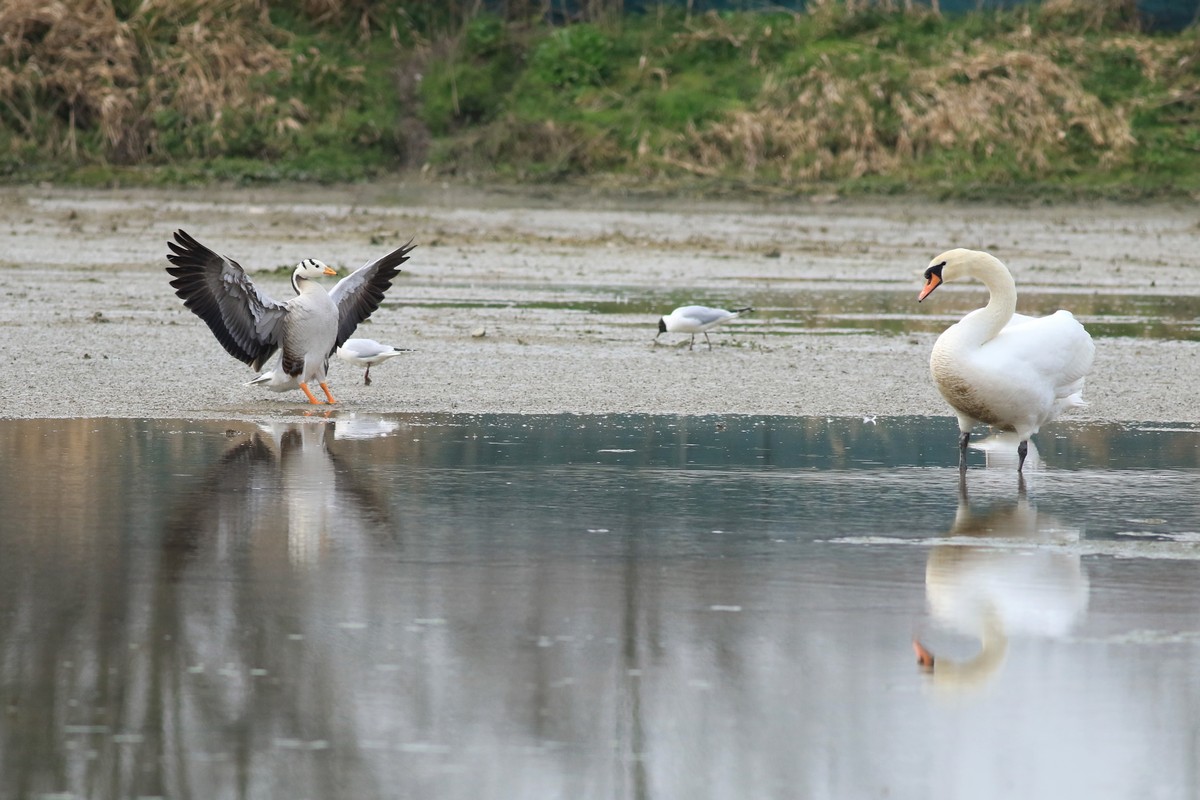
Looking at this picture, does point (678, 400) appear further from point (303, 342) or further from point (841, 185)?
point (841, 185)

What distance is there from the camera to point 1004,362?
25.7 ft

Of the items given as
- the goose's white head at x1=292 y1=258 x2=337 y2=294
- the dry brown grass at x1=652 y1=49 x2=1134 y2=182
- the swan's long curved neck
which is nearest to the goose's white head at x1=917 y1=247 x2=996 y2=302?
the swan's long curved neck

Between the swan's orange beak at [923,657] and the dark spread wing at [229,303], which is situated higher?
the dark spread wing at [229,303]

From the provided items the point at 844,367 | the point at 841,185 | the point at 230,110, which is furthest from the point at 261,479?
the point at 230,110

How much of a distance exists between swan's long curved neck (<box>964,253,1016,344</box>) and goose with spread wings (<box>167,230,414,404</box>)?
3727mm

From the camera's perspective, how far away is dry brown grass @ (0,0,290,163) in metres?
29.2

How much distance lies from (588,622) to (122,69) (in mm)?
26739

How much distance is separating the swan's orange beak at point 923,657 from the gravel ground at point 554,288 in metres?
4.88

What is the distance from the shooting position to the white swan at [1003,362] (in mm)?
7836

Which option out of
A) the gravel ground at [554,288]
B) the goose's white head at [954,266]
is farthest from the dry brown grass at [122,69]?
the goose's white head at [954,266]

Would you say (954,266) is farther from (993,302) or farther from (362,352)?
(362,352)

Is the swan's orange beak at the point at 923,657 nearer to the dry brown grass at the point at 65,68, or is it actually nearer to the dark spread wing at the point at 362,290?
the dark spread wing at the point at 362,290

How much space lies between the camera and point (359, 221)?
23.4 m

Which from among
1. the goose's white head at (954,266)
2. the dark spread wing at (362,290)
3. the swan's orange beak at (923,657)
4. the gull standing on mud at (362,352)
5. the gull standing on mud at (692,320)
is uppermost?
the goose's white head at (954,266)
